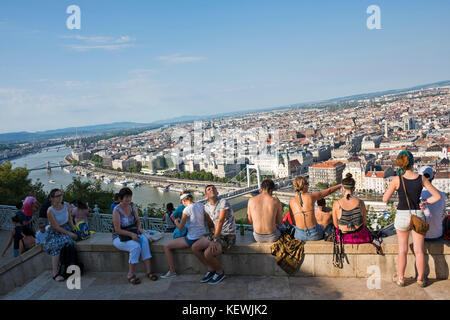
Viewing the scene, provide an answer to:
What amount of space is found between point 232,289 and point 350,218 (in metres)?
0.62

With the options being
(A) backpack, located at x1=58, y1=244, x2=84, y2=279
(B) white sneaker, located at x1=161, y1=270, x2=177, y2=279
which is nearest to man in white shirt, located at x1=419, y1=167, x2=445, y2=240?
(B) white sneaker, located at x1=161, y1=270, x2=177, y2=279

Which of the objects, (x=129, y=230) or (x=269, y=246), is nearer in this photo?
(x=269, y=246)

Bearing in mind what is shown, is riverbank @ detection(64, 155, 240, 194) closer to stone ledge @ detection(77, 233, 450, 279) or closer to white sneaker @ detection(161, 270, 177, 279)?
stone ledge @ detection(77, 233, 450, 279)

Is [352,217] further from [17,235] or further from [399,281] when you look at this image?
[17,235]

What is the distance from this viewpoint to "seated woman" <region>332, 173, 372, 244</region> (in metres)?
1.78

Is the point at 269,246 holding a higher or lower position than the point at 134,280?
higher

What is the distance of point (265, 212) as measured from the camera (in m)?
1.88

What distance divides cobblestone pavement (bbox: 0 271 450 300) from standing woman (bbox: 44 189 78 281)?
0.43 ft

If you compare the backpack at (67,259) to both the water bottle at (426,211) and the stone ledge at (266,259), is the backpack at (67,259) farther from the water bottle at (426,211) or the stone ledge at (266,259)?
the water bottle at (426,211)

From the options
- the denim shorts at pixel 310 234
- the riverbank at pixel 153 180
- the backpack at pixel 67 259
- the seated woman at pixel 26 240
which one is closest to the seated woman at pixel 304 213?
the denim shorts at pixel 310 234

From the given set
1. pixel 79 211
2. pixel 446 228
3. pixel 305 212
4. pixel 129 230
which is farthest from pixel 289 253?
pixel 79 211

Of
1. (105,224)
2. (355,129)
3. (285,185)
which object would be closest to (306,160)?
(285,185)

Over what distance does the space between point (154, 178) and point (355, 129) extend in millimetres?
32245

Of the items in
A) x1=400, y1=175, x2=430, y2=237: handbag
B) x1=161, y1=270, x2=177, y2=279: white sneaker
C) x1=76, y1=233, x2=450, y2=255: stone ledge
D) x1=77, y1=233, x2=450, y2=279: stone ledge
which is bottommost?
x1=161, y1=270, x2=177, y2=279: white sneaker
